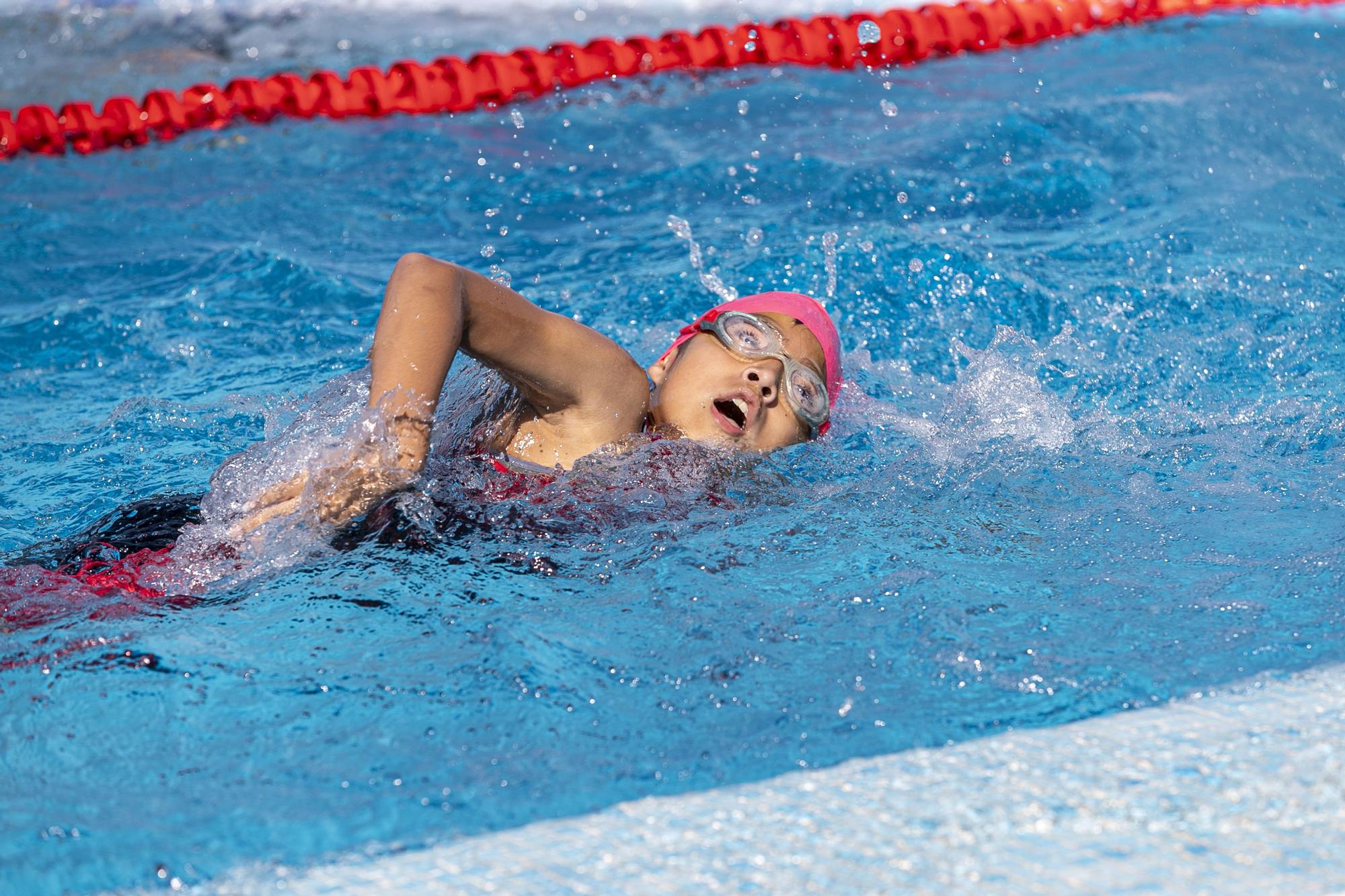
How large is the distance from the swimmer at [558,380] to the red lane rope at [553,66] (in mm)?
2961

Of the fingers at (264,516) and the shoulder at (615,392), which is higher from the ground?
the shoulder at (615,392)

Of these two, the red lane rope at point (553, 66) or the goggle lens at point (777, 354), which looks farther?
the red lane rope at point (553, 66)

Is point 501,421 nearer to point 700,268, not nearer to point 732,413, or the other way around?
point 732,413

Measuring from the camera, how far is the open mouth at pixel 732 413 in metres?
2.48

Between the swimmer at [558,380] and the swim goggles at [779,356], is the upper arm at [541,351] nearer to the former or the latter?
the swimmer at [558,380]

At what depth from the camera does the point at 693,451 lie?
2.45 meters

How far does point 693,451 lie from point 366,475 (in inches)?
26.7

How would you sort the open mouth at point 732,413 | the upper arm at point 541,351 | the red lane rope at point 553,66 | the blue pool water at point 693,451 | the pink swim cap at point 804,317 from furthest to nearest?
the red lane rope at point 553,66 < the pink swim cap at point 804,317 < the open mouth at point 732,413 < the upper arm at point 541,351 < the blue pool water at point 693,451

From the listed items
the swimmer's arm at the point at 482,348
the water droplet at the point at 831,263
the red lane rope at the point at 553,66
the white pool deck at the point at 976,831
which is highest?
the red lane rope at the point at 553,66

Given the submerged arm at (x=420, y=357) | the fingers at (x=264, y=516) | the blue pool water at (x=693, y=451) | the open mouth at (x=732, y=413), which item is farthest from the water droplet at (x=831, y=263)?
the fingers at (x=264, y=516)

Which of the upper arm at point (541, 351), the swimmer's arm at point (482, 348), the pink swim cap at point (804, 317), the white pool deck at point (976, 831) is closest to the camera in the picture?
the white pool deck at point (976, 831)

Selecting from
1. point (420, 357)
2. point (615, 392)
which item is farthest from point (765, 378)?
point (420, 357)

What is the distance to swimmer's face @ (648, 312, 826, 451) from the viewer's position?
8.16ft

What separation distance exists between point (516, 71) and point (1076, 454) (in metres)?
3.53
